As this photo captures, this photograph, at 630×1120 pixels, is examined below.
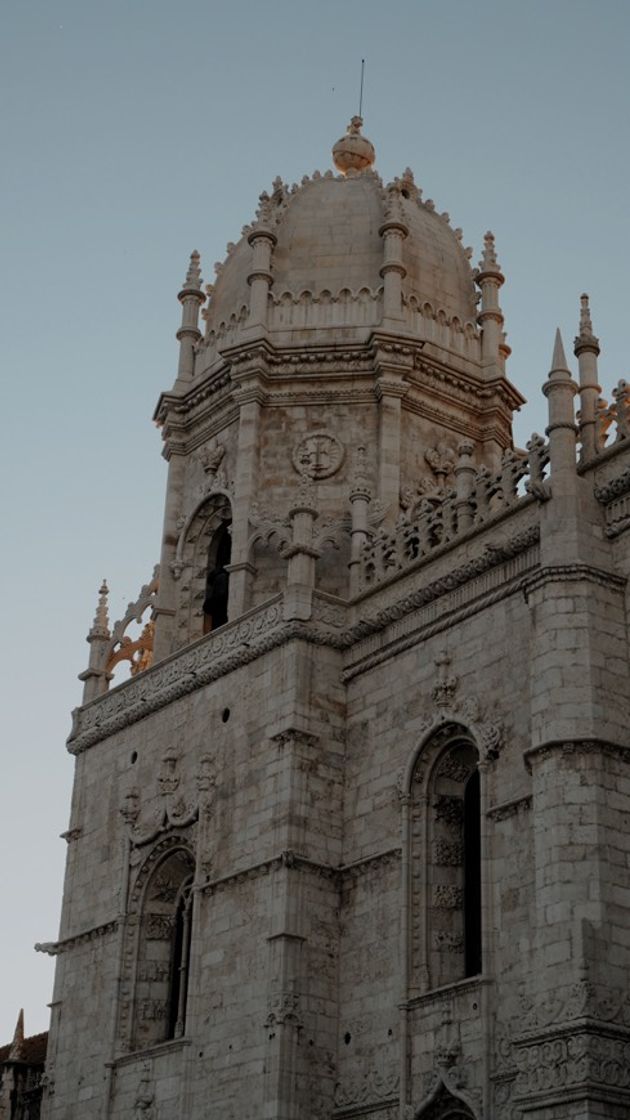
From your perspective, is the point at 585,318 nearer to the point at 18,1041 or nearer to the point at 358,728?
the point at 358,728

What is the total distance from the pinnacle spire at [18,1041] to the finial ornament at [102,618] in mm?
7826

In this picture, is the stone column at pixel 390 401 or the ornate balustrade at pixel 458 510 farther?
the stone column at pixel 390 401

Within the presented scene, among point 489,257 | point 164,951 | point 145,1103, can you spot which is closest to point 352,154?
point 489,257

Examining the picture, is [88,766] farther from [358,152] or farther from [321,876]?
[358,152]

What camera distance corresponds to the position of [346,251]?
31.3 metres

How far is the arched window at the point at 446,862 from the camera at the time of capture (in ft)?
72.4

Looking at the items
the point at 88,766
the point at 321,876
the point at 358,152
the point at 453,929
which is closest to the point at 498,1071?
the point at 453,929

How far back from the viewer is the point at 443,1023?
2100cm

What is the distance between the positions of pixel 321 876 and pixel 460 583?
4577 millimetres

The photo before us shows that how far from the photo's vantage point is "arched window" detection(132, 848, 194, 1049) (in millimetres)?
A: 26234

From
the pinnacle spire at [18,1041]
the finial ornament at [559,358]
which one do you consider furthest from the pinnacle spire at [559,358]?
the pinnacle spire at [18,1041]

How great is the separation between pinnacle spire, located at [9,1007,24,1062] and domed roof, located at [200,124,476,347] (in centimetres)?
1387

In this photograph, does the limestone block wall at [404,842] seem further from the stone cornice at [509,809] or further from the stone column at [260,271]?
the stone column at [260,271]

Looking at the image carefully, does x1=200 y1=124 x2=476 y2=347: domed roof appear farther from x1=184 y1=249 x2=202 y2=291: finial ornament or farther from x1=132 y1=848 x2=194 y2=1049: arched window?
x1=132 y1=848 x2=194 y2=1049: arched window
